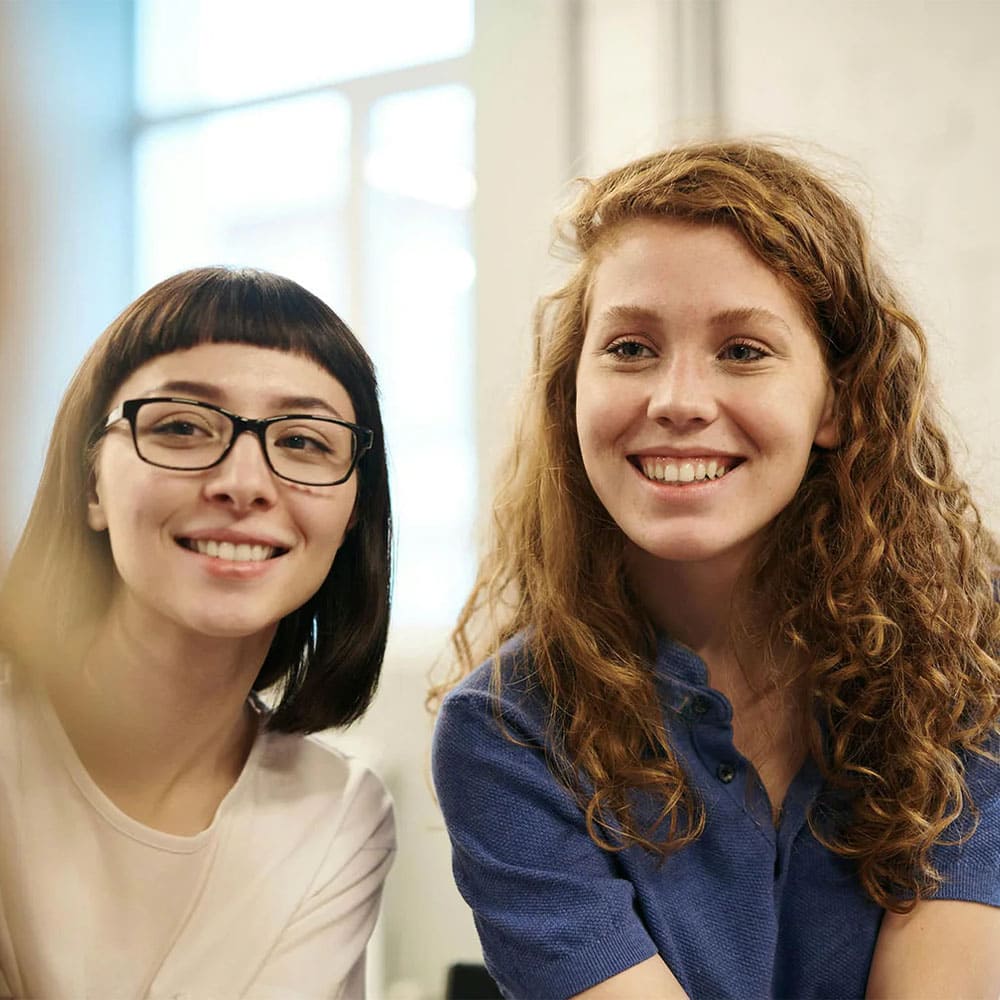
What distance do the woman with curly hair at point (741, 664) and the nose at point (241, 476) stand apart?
32 centimetres

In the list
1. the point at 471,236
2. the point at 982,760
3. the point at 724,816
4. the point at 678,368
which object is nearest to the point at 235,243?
the point at 471,236

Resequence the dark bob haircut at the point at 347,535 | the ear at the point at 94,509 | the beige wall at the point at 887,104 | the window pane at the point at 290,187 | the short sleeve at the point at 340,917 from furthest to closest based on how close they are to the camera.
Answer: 1. the window pane at the point at 290,187
2. the beige wall at the point at 887,104
3. the short sleeve at the point at 340,917
4. the ear at the point at 94,509
5. the dark bob haircut at the point at 347,535

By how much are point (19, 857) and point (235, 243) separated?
1.13m

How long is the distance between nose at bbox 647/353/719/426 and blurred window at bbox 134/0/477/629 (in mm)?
870

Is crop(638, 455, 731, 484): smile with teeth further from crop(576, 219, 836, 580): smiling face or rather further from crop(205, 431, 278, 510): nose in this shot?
crop(205, 431, 278, 510): nose

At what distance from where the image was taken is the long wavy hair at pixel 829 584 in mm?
1062

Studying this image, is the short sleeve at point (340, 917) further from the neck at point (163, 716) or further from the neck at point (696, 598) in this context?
the neck at point (696, 598)

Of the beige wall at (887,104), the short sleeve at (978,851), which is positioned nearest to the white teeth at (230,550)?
the short sleeve at (978,851)

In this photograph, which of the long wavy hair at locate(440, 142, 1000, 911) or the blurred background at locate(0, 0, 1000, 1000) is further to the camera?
the blurred background at locate(0, 0, 1000, 1000)

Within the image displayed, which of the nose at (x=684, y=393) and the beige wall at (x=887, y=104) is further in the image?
the beige wall at (x=887, y=104)

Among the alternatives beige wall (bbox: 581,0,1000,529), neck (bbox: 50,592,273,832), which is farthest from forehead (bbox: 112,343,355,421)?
beige wall (bbox: 581,0,1000,529)

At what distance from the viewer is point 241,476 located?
86cm

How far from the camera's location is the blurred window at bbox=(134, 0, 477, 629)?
201 cm

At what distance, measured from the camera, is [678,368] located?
1.02m
